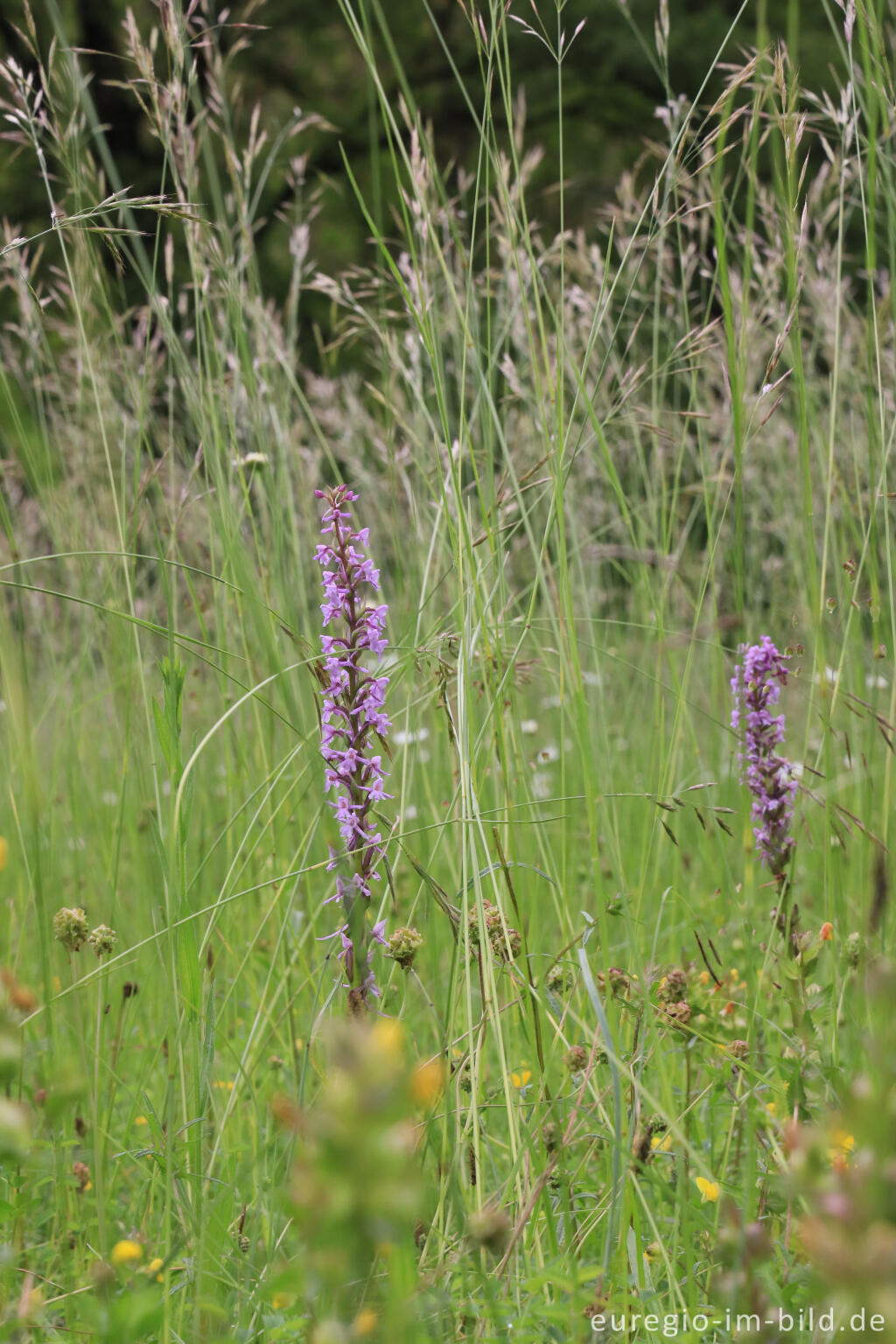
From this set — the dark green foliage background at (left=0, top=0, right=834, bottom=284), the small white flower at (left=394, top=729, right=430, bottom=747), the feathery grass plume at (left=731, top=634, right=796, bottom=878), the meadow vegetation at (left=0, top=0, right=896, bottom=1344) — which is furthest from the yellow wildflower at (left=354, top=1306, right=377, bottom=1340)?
the dark green foliage background at (left=0, top=0, right=834, bottom=284)

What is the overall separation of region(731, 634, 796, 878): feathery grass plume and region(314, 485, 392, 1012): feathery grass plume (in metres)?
0.43

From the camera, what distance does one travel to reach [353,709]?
96 cm

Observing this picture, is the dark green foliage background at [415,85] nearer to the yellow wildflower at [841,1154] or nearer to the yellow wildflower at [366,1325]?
the yellow wildflower at [841,1154]

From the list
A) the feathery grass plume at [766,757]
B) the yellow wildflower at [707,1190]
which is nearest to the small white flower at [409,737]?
the feathery grass plume at [766,757]

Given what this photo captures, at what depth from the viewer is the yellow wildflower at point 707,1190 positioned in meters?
0.92

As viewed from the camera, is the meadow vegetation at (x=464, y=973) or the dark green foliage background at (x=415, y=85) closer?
the meadow vegetation at (x=464, y=973)

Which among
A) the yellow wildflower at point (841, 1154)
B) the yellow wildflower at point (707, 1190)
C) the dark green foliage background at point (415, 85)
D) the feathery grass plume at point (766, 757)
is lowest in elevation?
the yellow wildflower at point (707, 1190)

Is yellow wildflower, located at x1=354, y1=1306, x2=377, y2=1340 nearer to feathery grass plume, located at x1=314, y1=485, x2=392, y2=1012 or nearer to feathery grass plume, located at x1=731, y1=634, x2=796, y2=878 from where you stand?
feathery grass plume, located at x1=314, y1=485, x2=392, y2=1012

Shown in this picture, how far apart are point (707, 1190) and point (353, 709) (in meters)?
0.54

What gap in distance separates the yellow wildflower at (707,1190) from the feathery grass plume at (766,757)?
1.06ft

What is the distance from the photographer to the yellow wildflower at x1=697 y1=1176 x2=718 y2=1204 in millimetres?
918

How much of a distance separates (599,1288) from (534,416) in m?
1.57

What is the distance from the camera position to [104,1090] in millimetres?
1172

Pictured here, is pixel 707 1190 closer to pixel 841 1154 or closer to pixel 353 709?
pixel 841 1154
